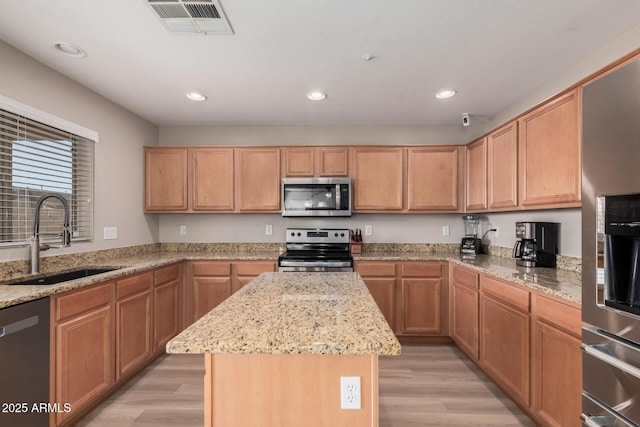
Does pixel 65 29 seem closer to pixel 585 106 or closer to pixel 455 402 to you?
pixel 585 106

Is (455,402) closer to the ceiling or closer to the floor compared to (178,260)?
closer to the floor

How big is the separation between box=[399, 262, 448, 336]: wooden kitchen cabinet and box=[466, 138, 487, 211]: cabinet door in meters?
0.78

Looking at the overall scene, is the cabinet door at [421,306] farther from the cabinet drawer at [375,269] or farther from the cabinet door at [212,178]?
the cabinet door at [212,178]

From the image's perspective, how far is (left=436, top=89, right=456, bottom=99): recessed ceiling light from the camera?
2.76 meters

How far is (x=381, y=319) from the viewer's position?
120 cm

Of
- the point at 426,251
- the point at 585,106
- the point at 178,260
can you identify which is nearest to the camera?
the point at 585,106

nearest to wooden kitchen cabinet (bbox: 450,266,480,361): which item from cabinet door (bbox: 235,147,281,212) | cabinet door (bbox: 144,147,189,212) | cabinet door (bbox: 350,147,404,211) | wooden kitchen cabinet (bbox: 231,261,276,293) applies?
cabinet door (bbox: 350,147,404,211)

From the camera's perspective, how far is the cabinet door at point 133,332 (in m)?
2.33

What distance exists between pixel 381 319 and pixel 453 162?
2.84 m

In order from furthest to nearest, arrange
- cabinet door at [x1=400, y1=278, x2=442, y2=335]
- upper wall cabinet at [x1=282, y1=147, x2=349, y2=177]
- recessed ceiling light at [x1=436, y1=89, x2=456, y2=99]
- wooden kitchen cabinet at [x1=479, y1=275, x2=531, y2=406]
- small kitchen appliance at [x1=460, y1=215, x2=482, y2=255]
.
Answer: upper wall cabinet at [x1=282, y1=147, x2=349, y2=177] < small kitchen appliance at [x1=460, y1=215, x2=482, y2=255] < cabinet door at [x1=400, y1=278, x2=442, y2=335] < recessed ceiling light at [x1=436, y1=89, x2=456, y2=99] < wooden kitchen cabinet at [x1=479, y1=275, x2=531, y2=406]

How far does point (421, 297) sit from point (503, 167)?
1540 millimetres

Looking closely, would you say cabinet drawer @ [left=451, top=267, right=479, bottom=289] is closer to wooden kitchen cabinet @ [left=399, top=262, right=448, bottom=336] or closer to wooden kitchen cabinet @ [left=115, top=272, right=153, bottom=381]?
wooden kitchen cabinet @ [left=399, top=262, right=448, bottom=336]

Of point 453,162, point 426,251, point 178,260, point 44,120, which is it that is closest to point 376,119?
point 453,162

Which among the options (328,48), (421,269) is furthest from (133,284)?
(421,269)
